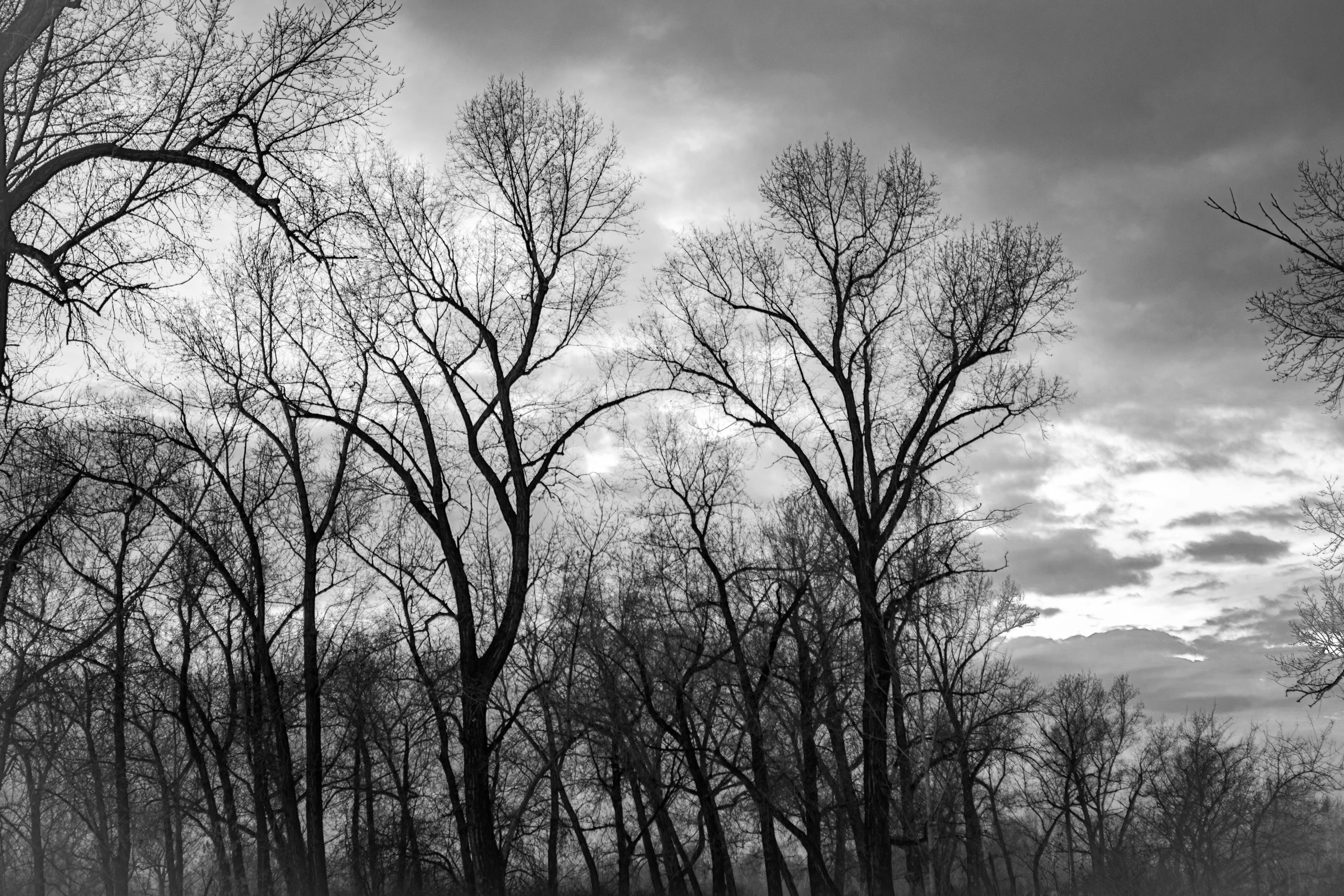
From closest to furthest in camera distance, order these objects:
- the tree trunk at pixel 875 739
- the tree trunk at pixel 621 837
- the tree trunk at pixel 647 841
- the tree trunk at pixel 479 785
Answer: the tree trunk at pixel 479 785, the tree trunk at pixel 875 739, the tree trunk at pixel 647 841, the tree trunk at pixel 621 837

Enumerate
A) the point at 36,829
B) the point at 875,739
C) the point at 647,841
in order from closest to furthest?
the point at 875,739
the point at 36,829
the point at 647,841

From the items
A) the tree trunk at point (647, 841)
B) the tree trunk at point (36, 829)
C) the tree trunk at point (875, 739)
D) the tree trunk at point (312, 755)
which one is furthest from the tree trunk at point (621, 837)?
the tree trunk at point (36, 829)

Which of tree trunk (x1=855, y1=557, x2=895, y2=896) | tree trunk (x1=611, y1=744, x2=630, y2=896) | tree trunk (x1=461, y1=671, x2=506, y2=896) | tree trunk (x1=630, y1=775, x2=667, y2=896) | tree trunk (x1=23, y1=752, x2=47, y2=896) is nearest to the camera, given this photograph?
tree trunk (x1=461, y1=671, x2=506, y2=896)

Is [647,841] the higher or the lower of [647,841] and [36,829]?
the lower

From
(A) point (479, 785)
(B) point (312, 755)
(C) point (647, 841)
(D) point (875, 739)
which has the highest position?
(B) point (312, 755)

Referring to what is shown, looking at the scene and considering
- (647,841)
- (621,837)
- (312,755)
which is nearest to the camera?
(312,755)

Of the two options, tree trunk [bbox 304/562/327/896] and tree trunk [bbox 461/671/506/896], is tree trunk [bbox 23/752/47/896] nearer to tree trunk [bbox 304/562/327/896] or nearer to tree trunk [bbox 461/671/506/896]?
tree trunk [bbox 304/562/327/896]

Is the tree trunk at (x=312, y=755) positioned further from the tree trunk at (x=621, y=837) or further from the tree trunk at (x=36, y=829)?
the tree trunk at (x=621, y=837)

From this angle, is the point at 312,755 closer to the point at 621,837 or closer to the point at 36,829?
the point at 36,829

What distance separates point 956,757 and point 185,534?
16884mm

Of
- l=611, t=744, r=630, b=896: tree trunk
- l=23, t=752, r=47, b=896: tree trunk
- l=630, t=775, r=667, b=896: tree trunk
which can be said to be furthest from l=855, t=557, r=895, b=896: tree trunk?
l=23, t=752, r=47, b=896: tree trunk

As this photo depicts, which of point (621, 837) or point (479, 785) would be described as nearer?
point (479, 785)

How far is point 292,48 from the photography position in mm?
9055

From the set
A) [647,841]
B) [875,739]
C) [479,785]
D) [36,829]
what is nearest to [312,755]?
[479,785]
